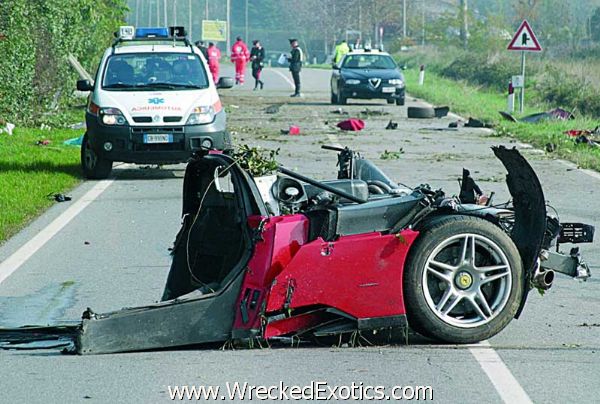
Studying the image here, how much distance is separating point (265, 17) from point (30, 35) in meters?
126

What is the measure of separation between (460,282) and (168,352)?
1780 mm

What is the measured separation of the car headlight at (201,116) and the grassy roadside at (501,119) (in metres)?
6.04

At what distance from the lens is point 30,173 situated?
17625mm

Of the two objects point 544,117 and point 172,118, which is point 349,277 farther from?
point 544,117

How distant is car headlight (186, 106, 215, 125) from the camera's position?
17.6 meters

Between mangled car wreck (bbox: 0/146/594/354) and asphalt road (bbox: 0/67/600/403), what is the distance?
0.53 feet

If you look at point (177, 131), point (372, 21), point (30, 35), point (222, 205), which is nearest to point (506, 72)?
point (30, 35)

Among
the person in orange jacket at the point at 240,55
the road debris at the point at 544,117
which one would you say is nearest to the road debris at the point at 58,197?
the road debris at the point at 544,117

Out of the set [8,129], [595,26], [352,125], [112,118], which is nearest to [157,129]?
[112,118]

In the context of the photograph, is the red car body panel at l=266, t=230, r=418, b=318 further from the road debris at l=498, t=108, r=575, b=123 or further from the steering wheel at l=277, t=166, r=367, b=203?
the road debris at l=498, t=108, r=575, b=123

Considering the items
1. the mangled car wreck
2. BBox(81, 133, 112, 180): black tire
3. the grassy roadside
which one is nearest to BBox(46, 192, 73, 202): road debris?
BBox(81, 133, 112, 180): black tire

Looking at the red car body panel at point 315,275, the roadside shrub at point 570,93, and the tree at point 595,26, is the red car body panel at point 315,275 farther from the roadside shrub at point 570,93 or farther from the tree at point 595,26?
the tree at point 595,26

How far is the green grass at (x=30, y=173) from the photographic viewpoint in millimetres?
13984

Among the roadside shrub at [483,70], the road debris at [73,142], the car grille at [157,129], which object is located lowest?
the roadside shrub at [483,70]
